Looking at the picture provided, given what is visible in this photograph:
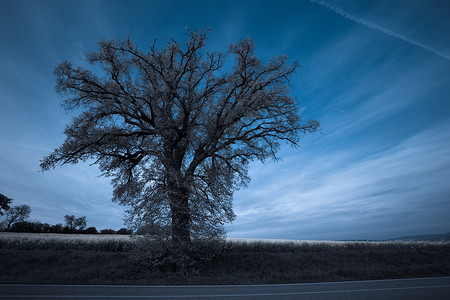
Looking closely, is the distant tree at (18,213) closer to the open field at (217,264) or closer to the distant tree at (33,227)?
the distant tree at (33,227)

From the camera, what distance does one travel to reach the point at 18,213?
5784cm

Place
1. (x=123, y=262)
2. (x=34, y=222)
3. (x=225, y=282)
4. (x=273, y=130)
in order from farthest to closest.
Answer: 1. (x=34, y=222)
2. (x=273, y=130)
3. (x=123, y=262)
4. (x=225, y=282)

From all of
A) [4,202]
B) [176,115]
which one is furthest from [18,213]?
[176,115]

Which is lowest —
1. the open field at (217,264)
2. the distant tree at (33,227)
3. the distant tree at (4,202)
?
the open field at (217,264)

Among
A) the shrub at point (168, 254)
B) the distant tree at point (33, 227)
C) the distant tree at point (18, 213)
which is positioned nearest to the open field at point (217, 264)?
the shrub at point (168, 254)

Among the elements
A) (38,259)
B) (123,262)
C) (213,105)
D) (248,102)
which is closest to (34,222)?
(38,259)

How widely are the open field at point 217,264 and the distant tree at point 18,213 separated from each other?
167ft

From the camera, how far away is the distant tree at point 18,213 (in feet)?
184

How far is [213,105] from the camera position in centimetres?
1628

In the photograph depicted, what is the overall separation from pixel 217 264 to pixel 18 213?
211 ft

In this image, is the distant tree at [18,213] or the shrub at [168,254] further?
the distant tree at [18,213]

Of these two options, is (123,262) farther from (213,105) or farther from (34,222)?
(34,222)

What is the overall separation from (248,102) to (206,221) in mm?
7122

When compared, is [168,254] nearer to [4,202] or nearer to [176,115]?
[176,115]
